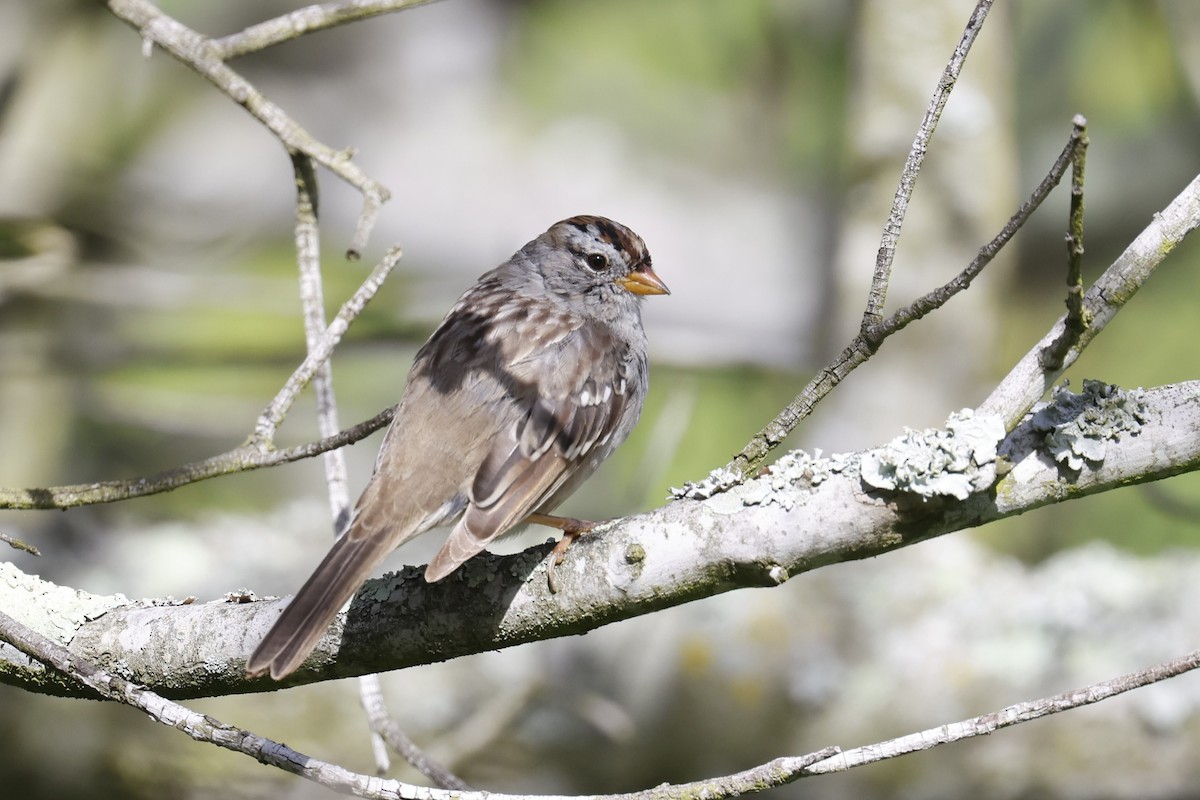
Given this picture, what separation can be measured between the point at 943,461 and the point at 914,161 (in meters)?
0.54

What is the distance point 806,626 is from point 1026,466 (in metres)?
2.58

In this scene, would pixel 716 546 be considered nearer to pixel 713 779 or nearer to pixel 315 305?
pixel 713 779

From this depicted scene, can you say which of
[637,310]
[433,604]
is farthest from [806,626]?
[433,604]

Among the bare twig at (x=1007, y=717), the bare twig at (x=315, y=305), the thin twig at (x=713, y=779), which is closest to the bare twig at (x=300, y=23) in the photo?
the bare twig at (x=315, y=305)

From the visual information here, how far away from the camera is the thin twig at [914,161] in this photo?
208 centimetres

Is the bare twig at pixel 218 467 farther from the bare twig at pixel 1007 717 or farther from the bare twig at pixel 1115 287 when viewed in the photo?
the bare twig at pixel 1115 287

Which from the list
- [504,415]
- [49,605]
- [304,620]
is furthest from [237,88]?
[304,620]

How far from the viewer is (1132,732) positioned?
4102 millimetres

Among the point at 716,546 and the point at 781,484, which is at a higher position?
the point at 781,484

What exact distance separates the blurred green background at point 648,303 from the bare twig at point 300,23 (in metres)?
2.38

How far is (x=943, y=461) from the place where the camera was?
78.6 inches

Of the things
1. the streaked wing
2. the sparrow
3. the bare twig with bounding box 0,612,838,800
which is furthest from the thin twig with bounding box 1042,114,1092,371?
the streaked wing

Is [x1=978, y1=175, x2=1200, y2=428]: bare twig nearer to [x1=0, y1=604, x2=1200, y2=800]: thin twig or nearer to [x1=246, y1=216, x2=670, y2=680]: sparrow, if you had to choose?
[x1=0, y1=604, x2=1200, y2=800]: thin twig

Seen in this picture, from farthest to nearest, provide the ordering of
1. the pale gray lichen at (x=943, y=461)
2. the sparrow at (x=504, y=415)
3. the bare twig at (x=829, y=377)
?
the sparrow at (x=504, y=415), the bare twig at (x=829, y=377), the pale gray lichen at (x=943, y=461)
